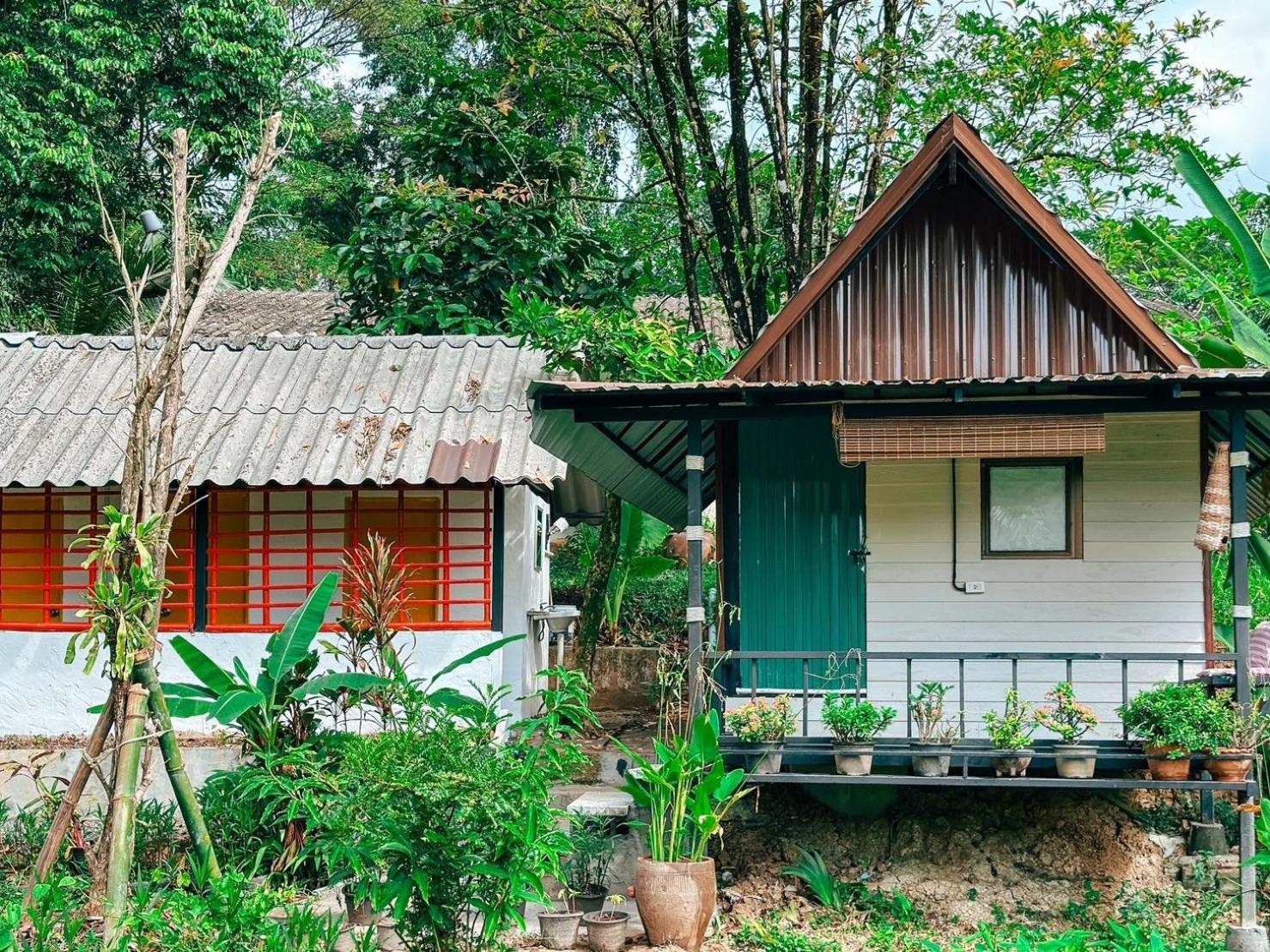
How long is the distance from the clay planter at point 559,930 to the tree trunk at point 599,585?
7.02 meters

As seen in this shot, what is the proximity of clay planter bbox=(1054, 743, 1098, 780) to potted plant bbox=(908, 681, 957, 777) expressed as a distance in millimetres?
684

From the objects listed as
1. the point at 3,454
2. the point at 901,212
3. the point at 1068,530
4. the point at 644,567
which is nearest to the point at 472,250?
the point at 644,567

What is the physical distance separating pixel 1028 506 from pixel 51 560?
8.89m

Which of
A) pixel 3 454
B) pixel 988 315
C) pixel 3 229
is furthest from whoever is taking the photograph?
pixel 3 229

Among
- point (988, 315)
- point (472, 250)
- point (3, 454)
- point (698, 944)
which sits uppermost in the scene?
point (472, 250)

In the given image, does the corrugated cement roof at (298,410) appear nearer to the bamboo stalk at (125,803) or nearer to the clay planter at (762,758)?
the bamboo stalk at (125,803)

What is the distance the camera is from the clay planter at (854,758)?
834cm

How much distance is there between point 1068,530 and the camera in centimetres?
956

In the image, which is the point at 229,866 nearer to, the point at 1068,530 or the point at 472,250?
the point at 1068,530

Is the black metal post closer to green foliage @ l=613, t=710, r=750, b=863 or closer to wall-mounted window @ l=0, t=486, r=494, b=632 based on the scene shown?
green foliage @ l=613, t=710, r=750, b=863

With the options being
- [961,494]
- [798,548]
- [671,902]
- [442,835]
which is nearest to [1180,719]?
[961,494]

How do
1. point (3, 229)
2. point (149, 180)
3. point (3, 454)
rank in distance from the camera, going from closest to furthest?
point (3, 454) → point (3, 229) → point (149, 180)

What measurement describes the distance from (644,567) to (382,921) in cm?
835

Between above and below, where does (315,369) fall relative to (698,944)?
above
